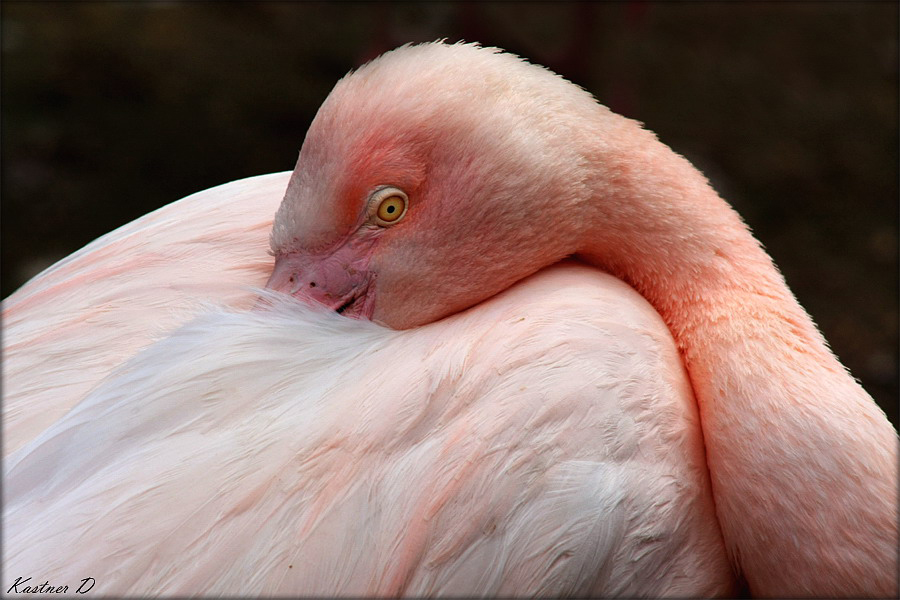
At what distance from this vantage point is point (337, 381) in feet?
5.42

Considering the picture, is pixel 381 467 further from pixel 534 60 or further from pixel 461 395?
pixel 534 60

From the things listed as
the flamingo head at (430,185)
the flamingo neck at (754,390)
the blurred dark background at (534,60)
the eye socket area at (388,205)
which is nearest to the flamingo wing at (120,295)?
the flamingo head at (430,185)

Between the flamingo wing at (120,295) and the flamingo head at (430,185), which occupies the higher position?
the flamingo head at (430,185)

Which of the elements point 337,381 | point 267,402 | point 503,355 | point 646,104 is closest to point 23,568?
point 267,402

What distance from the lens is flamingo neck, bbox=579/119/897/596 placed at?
5.32 feet

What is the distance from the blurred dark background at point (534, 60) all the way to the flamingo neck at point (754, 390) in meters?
2.62

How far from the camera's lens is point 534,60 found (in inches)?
197

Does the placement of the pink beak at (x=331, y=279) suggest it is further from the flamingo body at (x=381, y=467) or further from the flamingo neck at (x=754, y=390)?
the flamingo neck at (x=754, y=390)

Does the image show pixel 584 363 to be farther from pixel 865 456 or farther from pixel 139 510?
pixel 139 510

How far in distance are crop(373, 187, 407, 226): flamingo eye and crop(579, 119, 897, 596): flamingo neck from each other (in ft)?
1.16

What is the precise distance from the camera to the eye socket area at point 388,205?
1653 mm

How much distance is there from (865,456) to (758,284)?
0.39 m

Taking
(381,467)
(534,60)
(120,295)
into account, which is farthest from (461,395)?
Answer: (534,60)

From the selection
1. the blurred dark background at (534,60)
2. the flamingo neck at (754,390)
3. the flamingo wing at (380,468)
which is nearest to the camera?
the flamingo wing at (380,468)
